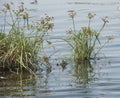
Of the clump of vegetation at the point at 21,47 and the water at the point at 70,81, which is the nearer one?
the water at the point at 70,81

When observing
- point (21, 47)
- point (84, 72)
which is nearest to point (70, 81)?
point (84, 72)

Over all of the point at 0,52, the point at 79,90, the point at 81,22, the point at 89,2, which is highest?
the point at 89,2

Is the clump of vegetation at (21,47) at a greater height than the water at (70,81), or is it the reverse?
the clump of vegetation at (21,47)

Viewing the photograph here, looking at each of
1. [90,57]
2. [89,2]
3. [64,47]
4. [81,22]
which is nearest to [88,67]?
[90,57]

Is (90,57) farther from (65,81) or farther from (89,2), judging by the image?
(89,2)

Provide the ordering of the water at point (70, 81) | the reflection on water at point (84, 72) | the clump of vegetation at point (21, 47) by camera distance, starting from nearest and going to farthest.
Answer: the water at point (70, 81) → the reflection on water at point (84, 72) → the clump of vegetation at point (21, 47)

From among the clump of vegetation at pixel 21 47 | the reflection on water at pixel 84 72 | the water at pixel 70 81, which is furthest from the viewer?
the clump of vegetation at pixel 21 47

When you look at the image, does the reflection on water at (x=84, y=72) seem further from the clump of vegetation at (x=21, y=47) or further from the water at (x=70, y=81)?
the clump of vegetation at (x=21, y=47)

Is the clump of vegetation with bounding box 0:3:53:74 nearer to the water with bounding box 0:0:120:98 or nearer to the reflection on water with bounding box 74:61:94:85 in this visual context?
the water with bounding box 0:0:120:98

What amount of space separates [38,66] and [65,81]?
118 centimetres

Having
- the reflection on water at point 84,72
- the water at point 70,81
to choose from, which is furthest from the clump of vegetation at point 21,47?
the reflection on water at point 84,72

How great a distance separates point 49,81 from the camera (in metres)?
10.1

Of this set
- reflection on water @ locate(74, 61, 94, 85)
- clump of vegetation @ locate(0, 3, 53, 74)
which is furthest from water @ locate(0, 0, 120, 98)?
clump of vegetation @ locate(0, 3, 53, 74)

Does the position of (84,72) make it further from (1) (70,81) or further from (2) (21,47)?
(2) (21,47)
